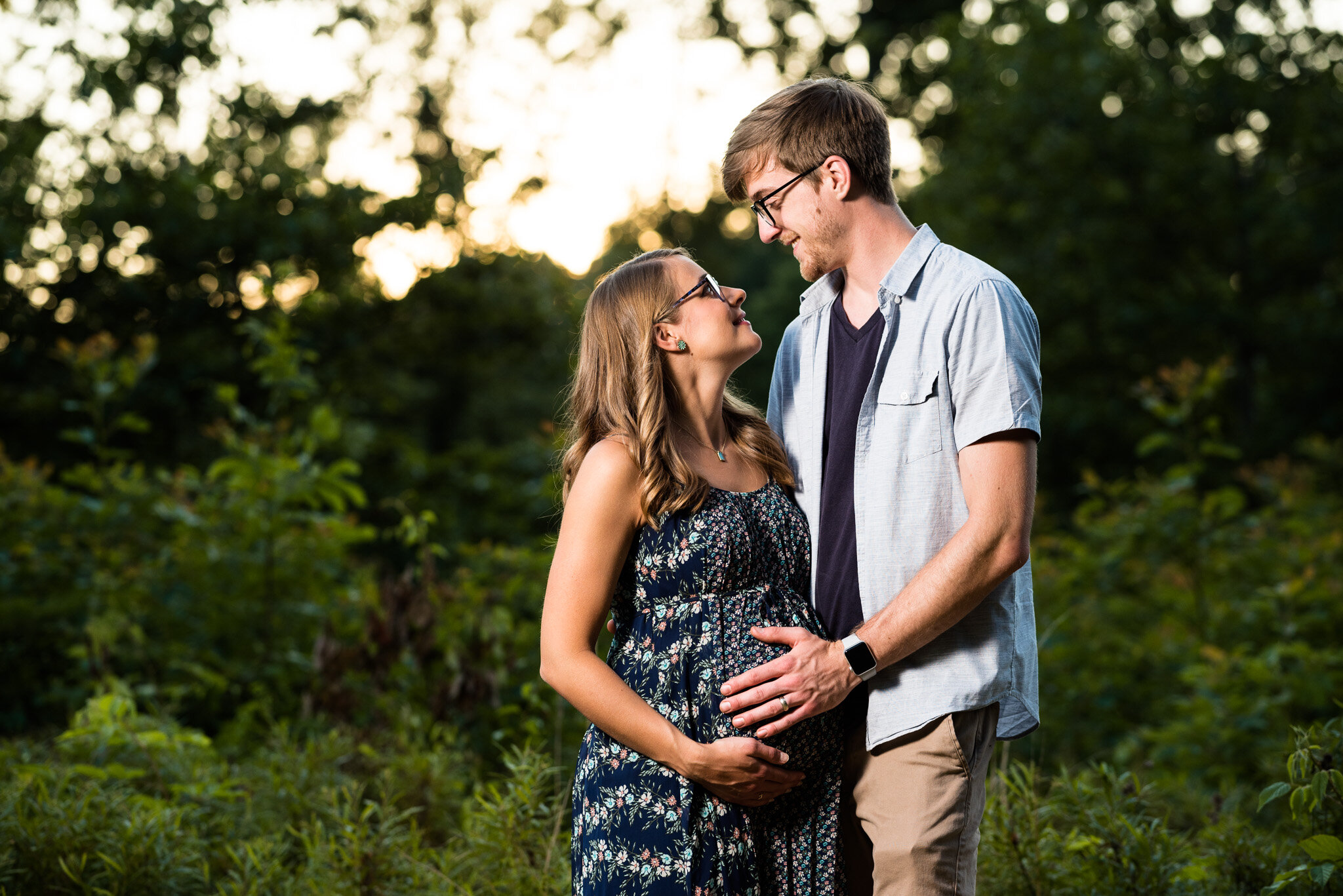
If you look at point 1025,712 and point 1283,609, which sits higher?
point 1283,609

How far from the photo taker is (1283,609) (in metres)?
4.98

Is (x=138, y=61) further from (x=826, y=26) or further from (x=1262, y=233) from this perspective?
(x=826, y=26)

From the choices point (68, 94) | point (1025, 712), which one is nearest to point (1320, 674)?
point (1025, 712)

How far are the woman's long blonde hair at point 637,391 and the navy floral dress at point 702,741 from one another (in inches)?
3.0

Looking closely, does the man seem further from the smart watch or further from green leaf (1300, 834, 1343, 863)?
green leaf (1300, 834, 1343, 863)

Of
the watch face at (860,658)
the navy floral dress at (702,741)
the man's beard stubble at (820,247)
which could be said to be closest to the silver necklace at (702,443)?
the navy floral dress at (702,741)

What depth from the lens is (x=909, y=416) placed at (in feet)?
6.84

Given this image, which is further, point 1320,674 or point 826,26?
point 826,26

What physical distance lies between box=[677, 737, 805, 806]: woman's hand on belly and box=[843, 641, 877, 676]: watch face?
0.73 ft

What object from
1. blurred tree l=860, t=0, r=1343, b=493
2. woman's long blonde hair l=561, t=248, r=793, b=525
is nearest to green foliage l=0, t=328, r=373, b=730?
woman's long blonde hair l=561, t=248, r=793, b=525

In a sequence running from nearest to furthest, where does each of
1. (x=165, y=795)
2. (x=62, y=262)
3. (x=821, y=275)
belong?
1. (x=821, y=275)
2. (x=165, y=795)
3. (x=62, y=262)

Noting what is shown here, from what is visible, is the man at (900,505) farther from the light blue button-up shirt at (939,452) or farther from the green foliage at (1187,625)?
the green foliage at (1187,625)

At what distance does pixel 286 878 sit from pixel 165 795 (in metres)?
0.96

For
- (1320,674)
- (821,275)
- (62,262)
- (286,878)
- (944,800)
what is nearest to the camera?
(944,800)
